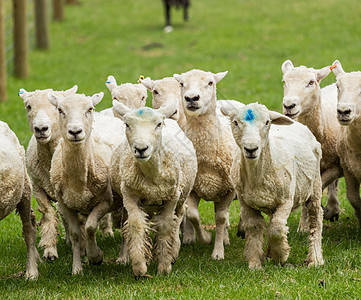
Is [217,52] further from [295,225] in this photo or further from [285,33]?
[295,225]

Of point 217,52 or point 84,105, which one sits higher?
point 84,105

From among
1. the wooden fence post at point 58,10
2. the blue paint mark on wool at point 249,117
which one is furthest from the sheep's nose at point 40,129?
the wooden fence post at point 58,10

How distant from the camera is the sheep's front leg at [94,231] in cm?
710

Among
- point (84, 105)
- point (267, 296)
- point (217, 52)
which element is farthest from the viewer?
point (217, 52)

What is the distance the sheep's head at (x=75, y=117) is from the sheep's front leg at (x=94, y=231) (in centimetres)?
78

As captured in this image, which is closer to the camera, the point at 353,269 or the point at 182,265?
the point at 353,269

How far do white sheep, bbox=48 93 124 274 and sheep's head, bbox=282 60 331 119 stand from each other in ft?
7.42

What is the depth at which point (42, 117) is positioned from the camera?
301 inches

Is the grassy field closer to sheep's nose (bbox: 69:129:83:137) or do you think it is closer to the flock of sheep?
the flock of sheep

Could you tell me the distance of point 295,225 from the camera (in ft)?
29.9

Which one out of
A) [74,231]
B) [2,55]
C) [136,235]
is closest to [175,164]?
[136,235]

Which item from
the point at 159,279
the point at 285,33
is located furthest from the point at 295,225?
the point at 285,33

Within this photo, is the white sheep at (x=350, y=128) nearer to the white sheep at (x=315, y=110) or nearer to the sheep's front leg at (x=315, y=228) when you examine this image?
the white sheep at (x=315, y=110)

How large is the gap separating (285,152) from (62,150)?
232 centimetres
